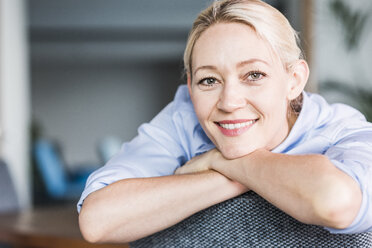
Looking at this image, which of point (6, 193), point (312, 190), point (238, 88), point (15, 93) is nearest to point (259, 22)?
point (238, 88)

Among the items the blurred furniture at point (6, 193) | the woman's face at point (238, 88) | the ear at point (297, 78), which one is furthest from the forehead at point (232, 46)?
the blurred furniture at point (6, 193)

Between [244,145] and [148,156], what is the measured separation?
27 centimetres

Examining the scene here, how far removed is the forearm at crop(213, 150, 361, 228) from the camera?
0.77 metres

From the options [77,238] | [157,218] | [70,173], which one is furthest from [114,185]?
[70,173]

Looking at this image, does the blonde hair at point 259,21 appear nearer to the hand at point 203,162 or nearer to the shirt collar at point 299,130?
the shirt collar at point 299,130

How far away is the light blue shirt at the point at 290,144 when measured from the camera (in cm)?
84

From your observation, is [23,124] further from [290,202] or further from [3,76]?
[290,202]

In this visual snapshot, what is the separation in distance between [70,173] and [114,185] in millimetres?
7499

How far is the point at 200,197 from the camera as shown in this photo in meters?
0.91

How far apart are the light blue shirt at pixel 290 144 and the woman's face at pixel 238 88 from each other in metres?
0.08

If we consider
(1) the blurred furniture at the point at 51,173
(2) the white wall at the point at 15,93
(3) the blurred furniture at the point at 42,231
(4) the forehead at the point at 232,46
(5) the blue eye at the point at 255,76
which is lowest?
(1) the blurred furniture at the point at 51,173

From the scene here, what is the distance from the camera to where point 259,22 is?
96 centimetres

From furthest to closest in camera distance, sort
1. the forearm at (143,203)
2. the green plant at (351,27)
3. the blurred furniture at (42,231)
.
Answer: the green plant at (351,27), the blurred furniture at (42,231), the forearm at (143,203)

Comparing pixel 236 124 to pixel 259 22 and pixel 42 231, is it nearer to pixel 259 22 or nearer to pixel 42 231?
pixel 259 22
